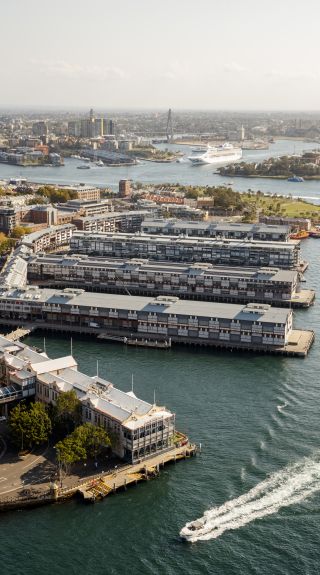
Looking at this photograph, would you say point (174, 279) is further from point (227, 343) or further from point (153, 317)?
point (227, 343)

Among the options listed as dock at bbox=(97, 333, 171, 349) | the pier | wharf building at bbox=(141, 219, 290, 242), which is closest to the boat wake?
dock at bbox=(97, 333, 171, 349)

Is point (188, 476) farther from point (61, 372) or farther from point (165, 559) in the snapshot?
point (61, 372)

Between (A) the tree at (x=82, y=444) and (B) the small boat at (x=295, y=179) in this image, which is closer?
(A) the tree at (x=82, y=444)

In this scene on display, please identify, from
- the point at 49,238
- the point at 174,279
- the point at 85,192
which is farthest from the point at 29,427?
the point at 85,192

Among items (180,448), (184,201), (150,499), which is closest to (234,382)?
(180,448)

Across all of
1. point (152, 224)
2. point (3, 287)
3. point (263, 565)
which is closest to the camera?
point (263, 565)

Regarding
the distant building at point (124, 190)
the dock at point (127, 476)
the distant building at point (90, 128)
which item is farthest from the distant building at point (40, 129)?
the dock at point (127, 476)

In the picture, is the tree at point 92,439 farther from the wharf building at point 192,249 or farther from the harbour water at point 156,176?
the harbour water at point 156,176
